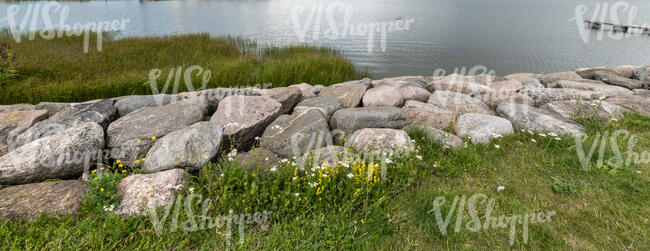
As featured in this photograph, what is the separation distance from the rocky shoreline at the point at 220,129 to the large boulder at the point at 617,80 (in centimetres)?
250

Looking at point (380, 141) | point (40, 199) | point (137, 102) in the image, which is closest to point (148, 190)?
point (40, 199)

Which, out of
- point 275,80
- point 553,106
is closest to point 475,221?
point 553,106

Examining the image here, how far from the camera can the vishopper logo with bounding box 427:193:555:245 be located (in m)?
3.13

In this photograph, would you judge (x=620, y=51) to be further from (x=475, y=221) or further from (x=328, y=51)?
(x=475, y=221)

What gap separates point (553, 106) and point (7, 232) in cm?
892

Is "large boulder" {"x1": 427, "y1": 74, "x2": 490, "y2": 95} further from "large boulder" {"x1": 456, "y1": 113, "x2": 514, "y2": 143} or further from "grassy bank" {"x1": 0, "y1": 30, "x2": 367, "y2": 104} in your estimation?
"grassy bank" {"x1": 0, "y1": 30, "x2": 367, "y2": 104}

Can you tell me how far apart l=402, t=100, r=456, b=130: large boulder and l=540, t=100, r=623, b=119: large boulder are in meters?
2.30

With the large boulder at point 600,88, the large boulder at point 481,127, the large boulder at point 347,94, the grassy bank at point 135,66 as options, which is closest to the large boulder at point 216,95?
the large boulder at point 347,94

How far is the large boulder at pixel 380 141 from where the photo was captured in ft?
14.4

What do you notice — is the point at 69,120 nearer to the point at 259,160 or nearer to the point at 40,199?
the point at 40,199

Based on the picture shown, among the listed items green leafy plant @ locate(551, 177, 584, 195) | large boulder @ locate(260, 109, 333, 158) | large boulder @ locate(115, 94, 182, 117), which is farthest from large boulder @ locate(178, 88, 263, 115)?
green leafy plant @ locate(551, 177, 584, 195)

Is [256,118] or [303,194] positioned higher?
[256,118]

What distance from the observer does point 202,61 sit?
11953 mm

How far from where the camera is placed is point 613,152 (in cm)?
Answer: 456
